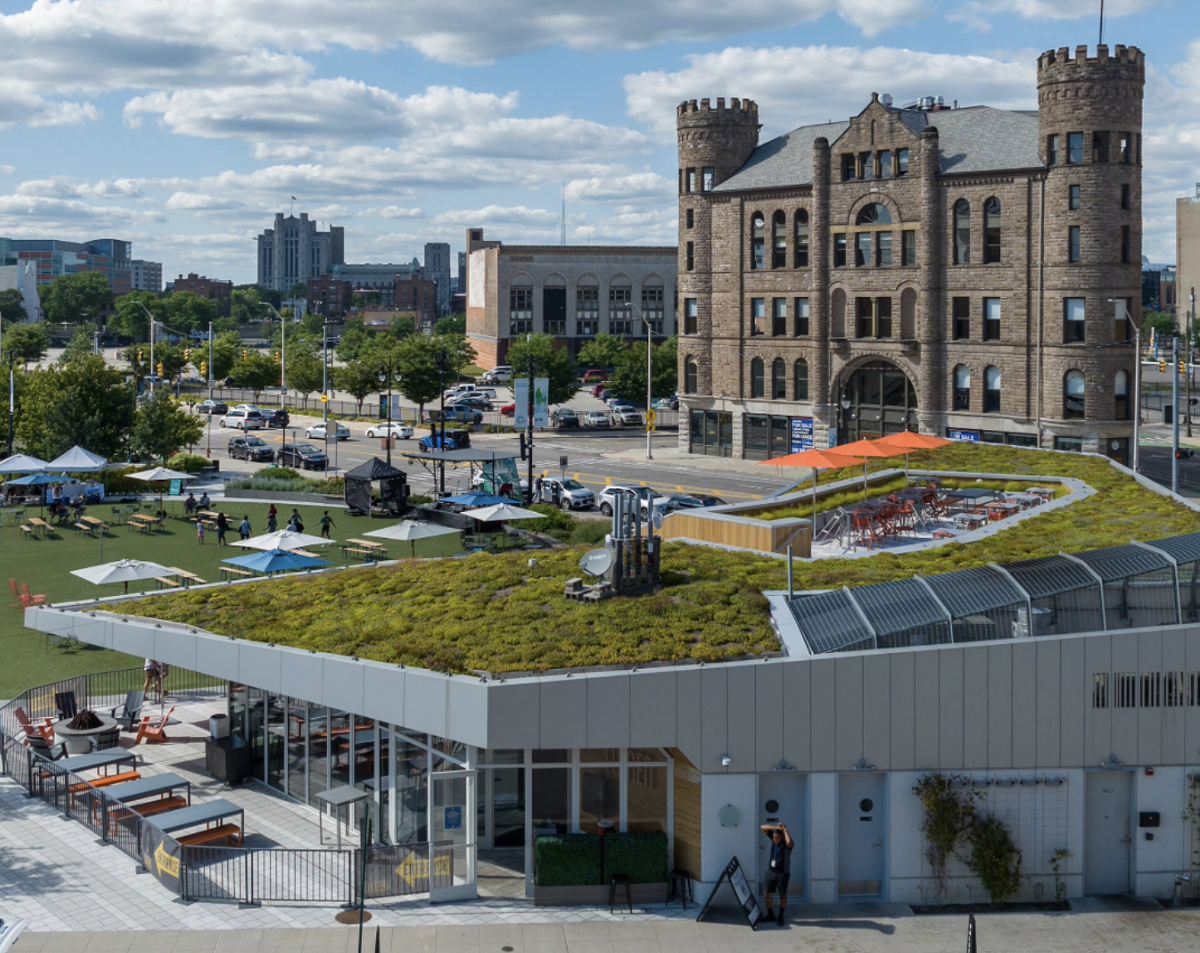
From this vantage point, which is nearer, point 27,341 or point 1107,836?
point 1107,836

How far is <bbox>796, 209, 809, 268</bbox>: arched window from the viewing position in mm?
72000

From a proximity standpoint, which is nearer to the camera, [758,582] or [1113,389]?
[758,582]

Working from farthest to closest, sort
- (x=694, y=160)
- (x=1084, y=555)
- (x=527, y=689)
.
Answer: (x=694, y=160) → (x=1084, y=555) → (x=527, y=689)

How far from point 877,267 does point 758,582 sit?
165 feet

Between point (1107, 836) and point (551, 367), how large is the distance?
263 ft

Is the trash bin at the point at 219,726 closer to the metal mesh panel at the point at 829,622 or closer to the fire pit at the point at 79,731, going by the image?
the fire pit at the point at 79,731

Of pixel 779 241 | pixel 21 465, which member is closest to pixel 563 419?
pixel 779 241

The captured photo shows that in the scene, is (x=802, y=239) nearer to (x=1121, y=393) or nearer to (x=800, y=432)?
(x=800, y=432)

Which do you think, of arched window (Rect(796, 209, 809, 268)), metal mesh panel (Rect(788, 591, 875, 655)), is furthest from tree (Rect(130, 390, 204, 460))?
metal mesh panel (Rect(788, 591, 875, 655))

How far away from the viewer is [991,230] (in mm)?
65688

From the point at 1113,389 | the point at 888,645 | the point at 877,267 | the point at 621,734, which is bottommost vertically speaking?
the point at 621,734

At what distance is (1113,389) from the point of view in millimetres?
62938

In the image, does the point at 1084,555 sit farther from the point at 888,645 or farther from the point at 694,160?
the point at 694,160

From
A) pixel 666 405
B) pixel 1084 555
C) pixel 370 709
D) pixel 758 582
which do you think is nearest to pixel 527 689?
pixel 370 709
